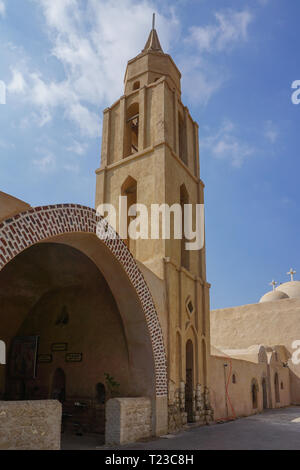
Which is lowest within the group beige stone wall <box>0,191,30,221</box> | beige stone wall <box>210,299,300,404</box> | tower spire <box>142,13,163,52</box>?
beige stone wall <box>210,299,300,404</box>

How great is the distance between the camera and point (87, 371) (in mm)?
9930

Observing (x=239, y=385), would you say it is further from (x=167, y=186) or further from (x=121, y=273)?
(x=121, y=273)

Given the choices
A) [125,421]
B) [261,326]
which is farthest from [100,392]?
[261,326]

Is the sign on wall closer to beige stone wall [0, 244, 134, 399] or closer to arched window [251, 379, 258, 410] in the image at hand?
beige stone wall [0, 244, 134, 399]

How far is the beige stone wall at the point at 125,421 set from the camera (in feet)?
24.7

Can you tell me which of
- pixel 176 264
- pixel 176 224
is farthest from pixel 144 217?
pixel 176 264

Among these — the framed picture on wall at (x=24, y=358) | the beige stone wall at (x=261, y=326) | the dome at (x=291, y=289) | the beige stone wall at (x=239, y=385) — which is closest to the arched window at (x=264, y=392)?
the beige stone wall at (x=239, y=385)

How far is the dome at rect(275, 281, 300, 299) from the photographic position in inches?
1065

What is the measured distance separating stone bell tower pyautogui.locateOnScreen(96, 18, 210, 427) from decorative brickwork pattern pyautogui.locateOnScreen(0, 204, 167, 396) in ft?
1.39

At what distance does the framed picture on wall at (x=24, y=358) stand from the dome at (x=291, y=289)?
20.5 m

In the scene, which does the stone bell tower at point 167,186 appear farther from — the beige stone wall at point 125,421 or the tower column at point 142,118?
the beige stone wall at point 125,421

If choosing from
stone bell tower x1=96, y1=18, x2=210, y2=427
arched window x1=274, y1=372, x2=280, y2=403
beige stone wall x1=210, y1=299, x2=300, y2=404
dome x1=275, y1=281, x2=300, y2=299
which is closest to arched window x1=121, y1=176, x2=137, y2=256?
stone bell tower x1=96, y1=18, x2=210, y2=427

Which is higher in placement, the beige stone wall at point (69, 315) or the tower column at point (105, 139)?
the tower column at point (105, 139)
